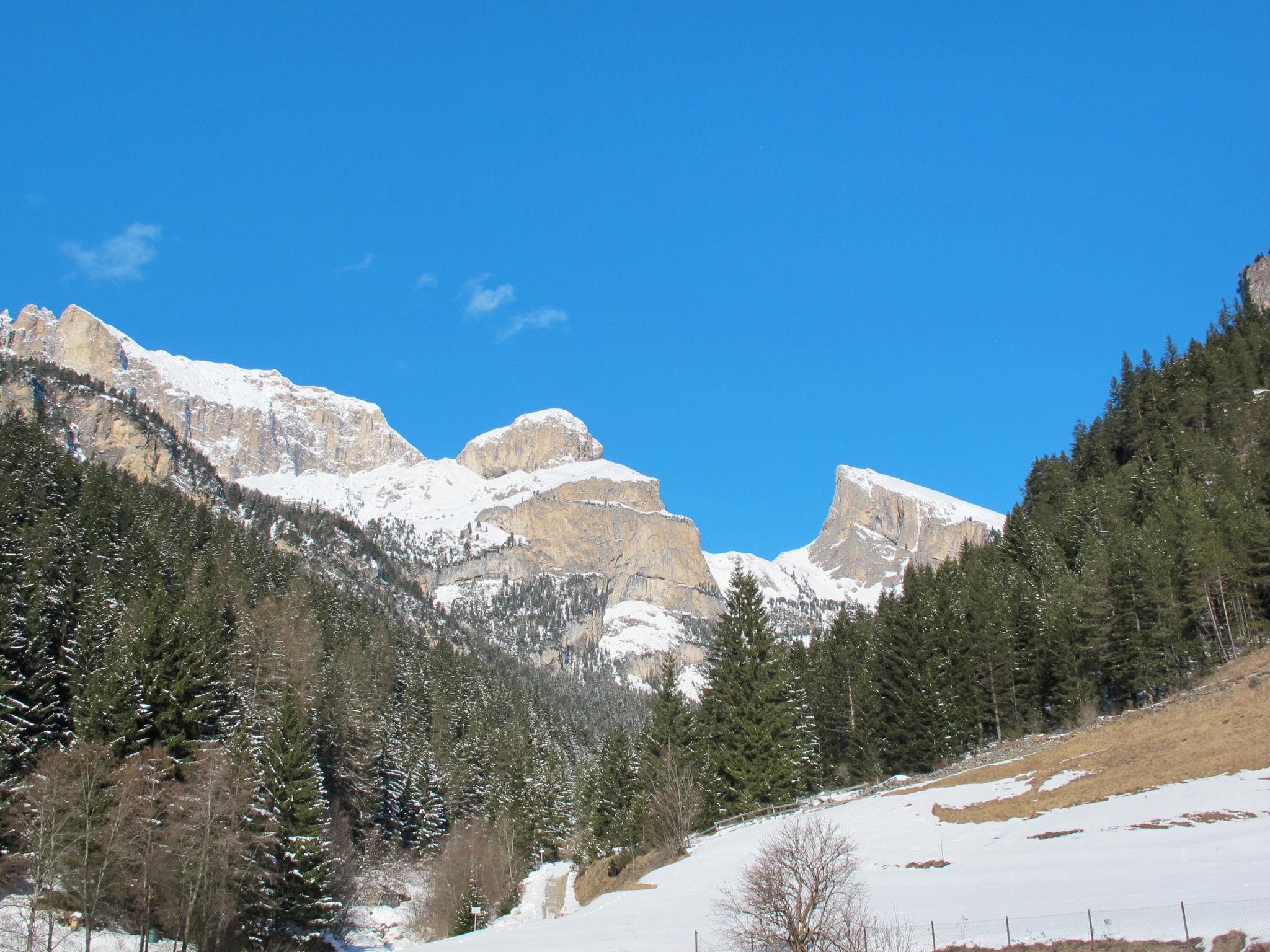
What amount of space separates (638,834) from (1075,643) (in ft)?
105

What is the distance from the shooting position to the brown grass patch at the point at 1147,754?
106 feet

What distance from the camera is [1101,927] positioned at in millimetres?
18500

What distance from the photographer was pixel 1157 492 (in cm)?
8025

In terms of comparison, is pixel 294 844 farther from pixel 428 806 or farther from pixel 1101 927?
pixel 428 806

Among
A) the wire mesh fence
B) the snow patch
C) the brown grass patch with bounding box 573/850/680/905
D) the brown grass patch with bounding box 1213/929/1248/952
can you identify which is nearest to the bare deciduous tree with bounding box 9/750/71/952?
the brown grass patch with bounding box 573/850/680/905

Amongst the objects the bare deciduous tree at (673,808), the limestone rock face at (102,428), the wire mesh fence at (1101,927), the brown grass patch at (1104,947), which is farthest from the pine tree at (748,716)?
the limestone rock face at (102,428)

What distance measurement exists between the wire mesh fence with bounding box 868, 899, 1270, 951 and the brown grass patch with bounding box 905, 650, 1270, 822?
46.9 ft

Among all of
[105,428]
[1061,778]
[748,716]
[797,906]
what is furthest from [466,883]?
[105,428]

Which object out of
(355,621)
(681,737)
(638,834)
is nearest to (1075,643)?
(681,737)

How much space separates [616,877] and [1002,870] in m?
22.6

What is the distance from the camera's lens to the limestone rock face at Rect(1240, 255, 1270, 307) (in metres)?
178

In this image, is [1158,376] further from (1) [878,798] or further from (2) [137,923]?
(2) [137,923]

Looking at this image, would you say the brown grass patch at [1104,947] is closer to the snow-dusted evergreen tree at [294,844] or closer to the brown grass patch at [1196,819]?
the brown grass patch at [1196,819]

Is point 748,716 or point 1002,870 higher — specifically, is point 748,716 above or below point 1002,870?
above
